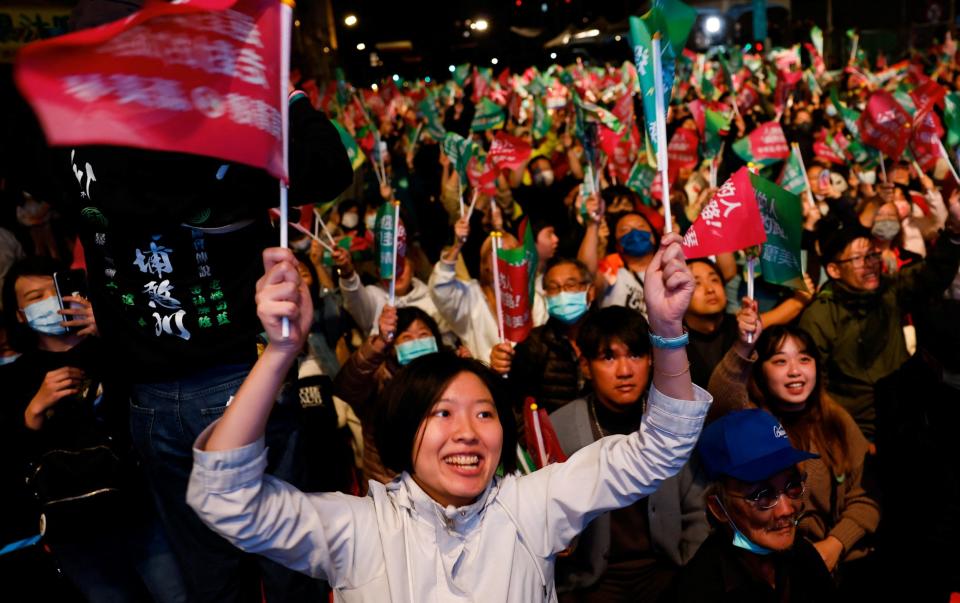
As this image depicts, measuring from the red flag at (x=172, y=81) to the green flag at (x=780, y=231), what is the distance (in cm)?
230

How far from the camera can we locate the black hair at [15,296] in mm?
2904

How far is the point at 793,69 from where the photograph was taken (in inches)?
549

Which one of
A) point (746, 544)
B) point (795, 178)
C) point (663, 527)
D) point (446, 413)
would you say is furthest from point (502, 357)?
point (795, 178)

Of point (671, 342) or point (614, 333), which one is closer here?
point (671, 342)

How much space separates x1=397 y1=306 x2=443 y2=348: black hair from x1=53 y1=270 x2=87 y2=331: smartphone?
56.3 inches

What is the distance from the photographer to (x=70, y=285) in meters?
2.67

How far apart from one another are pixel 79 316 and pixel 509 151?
3625 mm

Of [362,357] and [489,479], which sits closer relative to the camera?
[489,479]

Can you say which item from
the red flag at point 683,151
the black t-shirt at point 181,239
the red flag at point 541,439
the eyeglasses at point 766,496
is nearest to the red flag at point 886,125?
the red flag at point 683,151

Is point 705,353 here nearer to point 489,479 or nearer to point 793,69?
point 489,479

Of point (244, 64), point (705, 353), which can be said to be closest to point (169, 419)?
point (244, 64)

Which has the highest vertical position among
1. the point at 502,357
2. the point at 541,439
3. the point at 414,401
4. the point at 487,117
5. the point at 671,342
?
the point at 487,117

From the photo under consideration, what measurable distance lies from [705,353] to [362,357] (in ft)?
5.79

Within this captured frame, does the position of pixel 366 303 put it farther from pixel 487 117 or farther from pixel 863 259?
pixel 487 117
